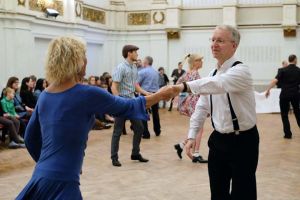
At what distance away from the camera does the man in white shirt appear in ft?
9.96

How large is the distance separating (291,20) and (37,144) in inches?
546

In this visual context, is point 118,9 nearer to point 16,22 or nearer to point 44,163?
point 16,22

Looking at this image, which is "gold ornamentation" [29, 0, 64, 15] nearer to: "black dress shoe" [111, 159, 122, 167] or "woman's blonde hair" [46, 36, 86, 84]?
"black dress shoe" [111, 159, 122, 167]

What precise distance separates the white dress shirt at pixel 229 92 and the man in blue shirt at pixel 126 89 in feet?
11.5

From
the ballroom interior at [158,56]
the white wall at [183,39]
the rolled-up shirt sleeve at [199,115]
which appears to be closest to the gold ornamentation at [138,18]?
the ballroom interior at [158,56]

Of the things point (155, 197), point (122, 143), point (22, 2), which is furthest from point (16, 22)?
point (155, 197)

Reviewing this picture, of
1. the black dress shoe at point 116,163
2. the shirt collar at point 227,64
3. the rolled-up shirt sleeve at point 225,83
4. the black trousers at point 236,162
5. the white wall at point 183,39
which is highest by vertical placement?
the white wall at point 183,39

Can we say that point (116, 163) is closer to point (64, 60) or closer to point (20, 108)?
point (20, 108)

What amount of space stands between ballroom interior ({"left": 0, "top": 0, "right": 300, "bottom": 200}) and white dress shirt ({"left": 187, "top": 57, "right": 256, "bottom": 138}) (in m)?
2.08

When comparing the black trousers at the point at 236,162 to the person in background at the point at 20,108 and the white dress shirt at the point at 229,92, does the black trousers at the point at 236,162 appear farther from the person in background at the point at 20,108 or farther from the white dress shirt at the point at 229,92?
the person in background at the point at 20,108

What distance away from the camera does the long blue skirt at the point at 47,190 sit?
233cm

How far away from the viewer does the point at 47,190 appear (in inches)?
91.6

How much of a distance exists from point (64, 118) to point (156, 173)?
3.95m

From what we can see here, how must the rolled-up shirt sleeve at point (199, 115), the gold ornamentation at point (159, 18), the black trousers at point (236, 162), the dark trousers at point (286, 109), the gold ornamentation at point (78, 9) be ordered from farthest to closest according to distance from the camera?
the gold ornamentation at point (159, 18), the gold ornamentation at point (78, 9), the dark trousers at point (286, 109), the rolled-up shirt sleeve at point (199, 115), the black trousers at point (236, 162)
